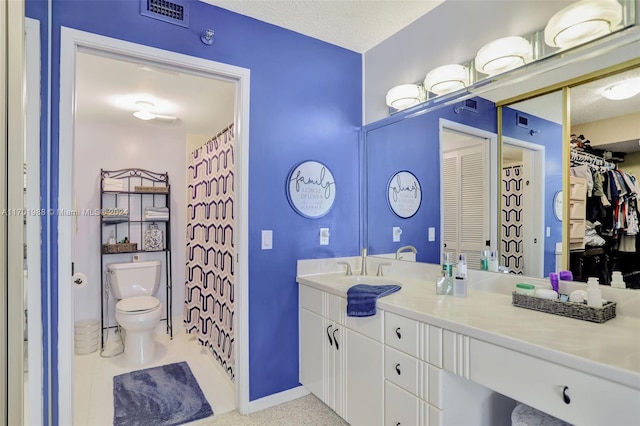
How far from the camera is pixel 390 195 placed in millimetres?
2512

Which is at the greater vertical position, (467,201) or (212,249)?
(467,201)

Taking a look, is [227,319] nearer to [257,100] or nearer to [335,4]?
[257,100]

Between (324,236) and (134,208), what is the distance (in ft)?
8.02

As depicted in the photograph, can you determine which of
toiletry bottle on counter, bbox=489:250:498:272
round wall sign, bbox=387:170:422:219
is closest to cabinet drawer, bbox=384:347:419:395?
toiletry bottle on counter, bbox=489:250:498:272

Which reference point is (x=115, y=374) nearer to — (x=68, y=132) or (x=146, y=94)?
(x=68, y=132)

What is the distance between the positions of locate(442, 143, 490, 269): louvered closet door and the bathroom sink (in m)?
0.42

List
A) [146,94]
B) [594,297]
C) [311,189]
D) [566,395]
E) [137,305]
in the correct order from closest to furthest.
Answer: [566,395]
[594,297]
[311,189]
[146,94]
[137,305]

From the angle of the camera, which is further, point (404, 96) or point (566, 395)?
point (404, 96)

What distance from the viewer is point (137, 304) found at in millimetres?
3084

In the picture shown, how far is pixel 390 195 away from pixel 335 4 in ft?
4.16

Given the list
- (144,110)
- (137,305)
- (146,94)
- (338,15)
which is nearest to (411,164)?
(338,15)

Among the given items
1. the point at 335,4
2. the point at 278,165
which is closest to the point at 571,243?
the point at 278,165

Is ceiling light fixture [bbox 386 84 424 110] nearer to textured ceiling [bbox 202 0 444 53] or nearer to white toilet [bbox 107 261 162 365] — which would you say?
textured ceiling [bbox 202 0 444 53]

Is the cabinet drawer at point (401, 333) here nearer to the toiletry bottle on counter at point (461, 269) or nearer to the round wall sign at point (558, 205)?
the toiletry bottle on counter at point (461, 269)
